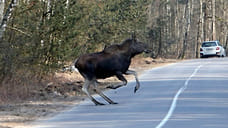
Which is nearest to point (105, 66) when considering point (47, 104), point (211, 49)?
point (47, 104)

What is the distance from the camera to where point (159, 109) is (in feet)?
53.0

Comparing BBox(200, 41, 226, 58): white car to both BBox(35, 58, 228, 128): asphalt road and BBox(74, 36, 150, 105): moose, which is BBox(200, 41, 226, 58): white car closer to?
BBox(35, 58, 228, 128): asphalt road

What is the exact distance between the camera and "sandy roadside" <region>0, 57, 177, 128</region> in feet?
50.8

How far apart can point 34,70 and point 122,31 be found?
1684 cm

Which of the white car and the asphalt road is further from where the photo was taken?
the white car

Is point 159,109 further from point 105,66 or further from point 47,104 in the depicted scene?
point 47,104

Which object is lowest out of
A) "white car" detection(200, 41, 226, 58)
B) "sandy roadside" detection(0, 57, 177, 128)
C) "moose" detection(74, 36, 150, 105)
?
"white car" detection(200, 41, 226, 58)

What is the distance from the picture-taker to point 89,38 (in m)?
33.4

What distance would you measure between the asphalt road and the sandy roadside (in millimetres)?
558

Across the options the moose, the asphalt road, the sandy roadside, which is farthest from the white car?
the moose

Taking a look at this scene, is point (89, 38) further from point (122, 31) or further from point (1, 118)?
point (1, 118)

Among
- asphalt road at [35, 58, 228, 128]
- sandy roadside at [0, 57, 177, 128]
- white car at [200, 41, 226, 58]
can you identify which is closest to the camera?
asphalt road at [35, 58, 228, 128]

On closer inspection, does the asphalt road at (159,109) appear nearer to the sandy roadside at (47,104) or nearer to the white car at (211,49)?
the sandy roadside at (47,104)

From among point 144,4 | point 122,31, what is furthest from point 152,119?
point 144,4
